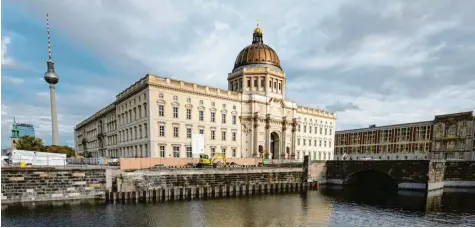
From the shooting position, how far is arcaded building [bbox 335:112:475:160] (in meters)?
73.3

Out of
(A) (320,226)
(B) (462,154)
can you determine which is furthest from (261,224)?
(B) (462,154)

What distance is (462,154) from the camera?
7306 centimetres

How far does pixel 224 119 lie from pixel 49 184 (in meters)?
37.8

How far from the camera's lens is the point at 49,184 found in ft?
93.1

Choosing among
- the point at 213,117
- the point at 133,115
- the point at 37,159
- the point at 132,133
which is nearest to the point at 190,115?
the point at 213,117

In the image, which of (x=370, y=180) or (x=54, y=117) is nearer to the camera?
(x=370, y=180)

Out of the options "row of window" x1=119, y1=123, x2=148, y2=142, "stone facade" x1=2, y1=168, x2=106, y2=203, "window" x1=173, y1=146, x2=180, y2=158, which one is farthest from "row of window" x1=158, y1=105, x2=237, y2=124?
"stone facade" x1=2, y1=168, x2=106, y2=203

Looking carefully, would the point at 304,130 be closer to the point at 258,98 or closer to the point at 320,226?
the point at 258,98

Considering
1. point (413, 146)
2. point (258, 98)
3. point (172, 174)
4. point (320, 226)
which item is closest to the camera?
point (320, 226)

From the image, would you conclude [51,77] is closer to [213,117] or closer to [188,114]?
[188,114]

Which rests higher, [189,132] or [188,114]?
[188,114]

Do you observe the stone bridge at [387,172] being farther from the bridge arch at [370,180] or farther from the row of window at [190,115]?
the row of window at [190,115]

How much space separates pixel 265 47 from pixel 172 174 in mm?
51766

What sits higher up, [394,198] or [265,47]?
[265,47]
